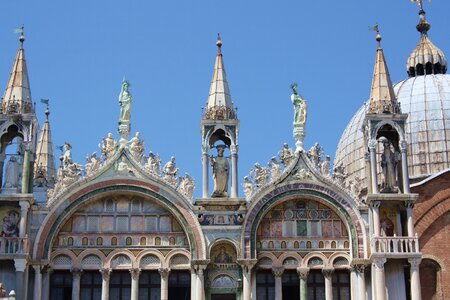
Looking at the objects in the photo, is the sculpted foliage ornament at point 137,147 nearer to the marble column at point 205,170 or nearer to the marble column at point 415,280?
the marble column at point 205,170

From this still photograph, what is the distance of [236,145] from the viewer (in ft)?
107

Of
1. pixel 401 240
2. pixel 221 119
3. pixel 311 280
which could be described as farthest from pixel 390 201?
pixel 221 119

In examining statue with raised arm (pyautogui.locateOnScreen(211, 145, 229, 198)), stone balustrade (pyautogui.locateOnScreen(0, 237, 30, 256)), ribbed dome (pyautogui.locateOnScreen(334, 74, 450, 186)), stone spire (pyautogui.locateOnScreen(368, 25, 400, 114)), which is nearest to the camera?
stone balustrade (pyautogui.locateOnScreen(0, 237, 30, 256))

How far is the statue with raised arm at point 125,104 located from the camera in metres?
33.0

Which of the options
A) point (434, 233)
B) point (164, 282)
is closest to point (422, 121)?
point (434, 233)

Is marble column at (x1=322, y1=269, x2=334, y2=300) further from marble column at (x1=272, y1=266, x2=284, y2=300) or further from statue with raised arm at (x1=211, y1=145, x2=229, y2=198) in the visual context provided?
statue with raised arm at (x1=211, y1=145, x2=229, y2=198)

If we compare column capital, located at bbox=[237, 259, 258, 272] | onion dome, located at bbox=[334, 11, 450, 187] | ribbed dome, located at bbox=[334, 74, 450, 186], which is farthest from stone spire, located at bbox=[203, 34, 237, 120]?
ribbed dome, located at bbox=[334, 74, 450, 186]

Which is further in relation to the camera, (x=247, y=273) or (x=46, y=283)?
(x=247, y=273)

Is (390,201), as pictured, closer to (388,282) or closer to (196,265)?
(388,282)

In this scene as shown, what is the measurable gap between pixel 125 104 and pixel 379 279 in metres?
9.02

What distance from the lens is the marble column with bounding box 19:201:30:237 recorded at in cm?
3109

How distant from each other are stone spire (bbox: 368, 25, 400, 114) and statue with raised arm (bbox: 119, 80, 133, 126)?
7.12m

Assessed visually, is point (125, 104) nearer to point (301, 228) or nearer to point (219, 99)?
point (219, 99)

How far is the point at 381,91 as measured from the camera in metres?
33.4
